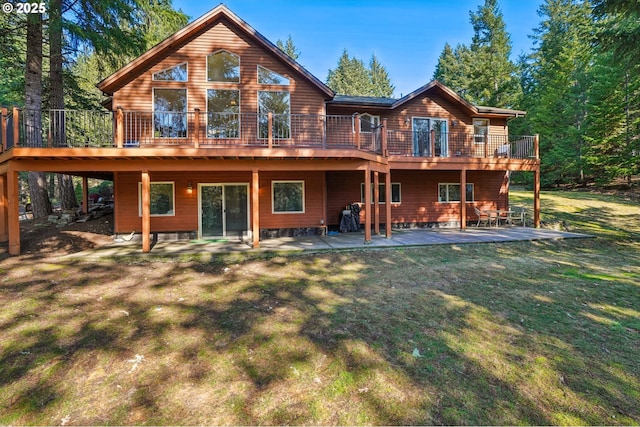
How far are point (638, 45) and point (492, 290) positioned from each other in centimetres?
891

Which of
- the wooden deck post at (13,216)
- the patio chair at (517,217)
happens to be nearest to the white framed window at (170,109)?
the wooden deck post at (13,216)

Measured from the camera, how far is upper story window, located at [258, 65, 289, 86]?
10.9 metres

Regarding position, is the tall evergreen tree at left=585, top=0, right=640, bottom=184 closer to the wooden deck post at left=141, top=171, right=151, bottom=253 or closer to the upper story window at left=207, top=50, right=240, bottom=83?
the upper story window at left=207, top=50, right=240, bottom=83

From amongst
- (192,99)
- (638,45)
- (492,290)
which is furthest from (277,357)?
(638,45)

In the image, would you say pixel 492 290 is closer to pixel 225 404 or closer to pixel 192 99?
pixel 225 404

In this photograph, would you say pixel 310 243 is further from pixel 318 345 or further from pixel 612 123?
pixel 612 123

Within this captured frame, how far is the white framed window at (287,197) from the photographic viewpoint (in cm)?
1124

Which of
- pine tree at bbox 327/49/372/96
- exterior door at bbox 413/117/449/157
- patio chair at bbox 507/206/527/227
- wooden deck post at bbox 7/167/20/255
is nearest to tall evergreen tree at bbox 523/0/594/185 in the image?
patio chair at bbox 507/206/527/227

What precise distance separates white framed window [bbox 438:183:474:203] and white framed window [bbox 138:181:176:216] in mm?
10942

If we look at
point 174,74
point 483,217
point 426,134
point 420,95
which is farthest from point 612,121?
point 174,74

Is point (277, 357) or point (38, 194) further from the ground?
point (38, 194)

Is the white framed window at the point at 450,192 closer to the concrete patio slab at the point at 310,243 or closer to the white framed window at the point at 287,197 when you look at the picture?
the concrete patio slab at the point at 310,243

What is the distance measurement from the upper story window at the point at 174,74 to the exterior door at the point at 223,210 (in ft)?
11.7

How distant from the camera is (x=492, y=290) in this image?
565 cm
